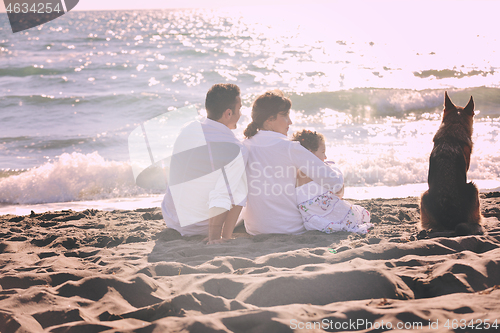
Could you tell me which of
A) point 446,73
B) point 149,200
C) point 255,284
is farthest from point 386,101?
point 255,284

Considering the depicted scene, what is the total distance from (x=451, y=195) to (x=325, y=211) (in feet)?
4.15

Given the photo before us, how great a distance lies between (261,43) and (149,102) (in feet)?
47.2

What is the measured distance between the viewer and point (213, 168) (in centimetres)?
359

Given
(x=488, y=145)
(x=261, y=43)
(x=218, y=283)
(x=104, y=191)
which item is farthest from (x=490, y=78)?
(x=218, y=283)

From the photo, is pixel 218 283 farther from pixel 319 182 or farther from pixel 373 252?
pixel 319 182

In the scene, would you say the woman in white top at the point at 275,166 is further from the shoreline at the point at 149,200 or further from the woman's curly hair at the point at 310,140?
the shoreline at the point at 149,200

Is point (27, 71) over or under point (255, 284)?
over

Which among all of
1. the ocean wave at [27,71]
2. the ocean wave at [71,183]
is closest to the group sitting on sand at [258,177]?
the ocean wave at [71,183]

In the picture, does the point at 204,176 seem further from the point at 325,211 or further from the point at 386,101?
the point at 386,101

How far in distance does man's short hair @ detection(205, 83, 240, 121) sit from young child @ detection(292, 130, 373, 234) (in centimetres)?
82

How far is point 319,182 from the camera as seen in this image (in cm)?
363

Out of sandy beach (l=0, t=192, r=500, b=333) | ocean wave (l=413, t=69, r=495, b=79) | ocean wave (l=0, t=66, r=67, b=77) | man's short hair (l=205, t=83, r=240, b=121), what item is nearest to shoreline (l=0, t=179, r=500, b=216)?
sandy beach (l=0, t=192, r=500, b=333)

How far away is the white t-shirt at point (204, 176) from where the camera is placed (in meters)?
3.50

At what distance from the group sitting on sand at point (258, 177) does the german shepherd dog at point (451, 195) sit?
2.39 ft
